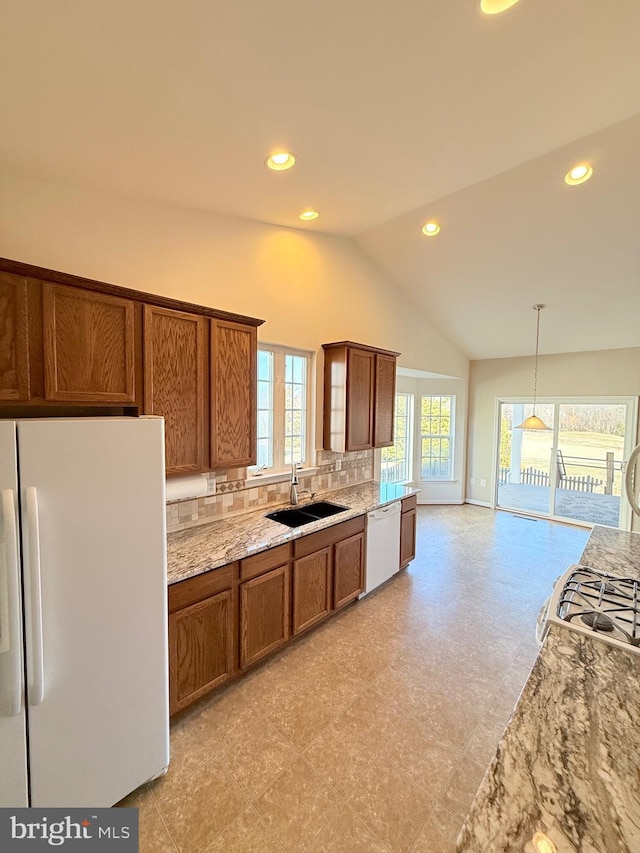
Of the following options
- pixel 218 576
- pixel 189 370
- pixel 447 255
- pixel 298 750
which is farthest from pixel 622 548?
pixel 447 255

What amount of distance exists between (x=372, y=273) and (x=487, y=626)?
153 inches

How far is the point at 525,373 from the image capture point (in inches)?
243

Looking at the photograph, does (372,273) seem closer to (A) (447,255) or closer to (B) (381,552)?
(A) (447,255)

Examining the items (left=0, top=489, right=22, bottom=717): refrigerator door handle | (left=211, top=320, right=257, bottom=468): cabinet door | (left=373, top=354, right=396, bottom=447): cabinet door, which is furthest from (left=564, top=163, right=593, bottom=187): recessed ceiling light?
(left=0, top=489, right=22, bottom=717): refrigerator door handle

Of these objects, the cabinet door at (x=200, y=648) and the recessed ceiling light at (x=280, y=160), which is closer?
the cabinet door at (x=200, y=648)

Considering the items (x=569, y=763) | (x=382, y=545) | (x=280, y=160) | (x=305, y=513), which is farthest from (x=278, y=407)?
(x=569, y=763)

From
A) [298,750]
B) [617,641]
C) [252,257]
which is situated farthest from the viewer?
[252,257]

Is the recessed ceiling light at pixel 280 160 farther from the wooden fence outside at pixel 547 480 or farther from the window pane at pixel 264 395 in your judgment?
the wooden fence outside at pixel 547 480

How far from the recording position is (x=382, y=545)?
3557mm

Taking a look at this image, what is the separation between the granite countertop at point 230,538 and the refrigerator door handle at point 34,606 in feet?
2.04

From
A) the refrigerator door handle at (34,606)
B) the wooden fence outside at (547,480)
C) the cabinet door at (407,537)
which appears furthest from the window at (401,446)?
the refrigerator door handle at (34,606)

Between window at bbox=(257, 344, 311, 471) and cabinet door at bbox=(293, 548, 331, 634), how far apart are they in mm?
956

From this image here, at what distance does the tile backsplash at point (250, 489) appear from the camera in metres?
2.60

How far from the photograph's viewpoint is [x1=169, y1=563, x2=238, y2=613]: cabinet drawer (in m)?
1.93
